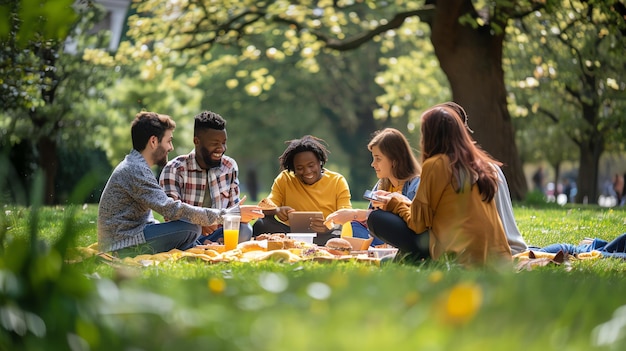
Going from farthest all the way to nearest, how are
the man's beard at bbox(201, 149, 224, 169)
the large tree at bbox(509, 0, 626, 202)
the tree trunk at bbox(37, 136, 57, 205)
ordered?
1. the tree trunk at bbox(37, 136, 57, 205)
2. the large tree at bbox(509, 0, 626, 202)
3. the man's beard at bbox(201, 149, 224, 169)

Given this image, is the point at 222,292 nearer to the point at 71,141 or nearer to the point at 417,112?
the point at 71,141

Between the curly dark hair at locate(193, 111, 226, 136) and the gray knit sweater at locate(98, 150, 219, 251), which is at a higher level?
the curly dark hair at locate(193, 111, 226, 136)

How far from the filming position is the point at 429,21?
15148 mm

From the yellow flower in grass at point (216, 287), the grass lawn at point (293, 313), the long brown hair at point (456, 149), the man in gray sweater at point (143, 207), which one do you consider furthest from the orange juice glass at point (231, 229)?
the yellow flower in grass at point (216, 287)

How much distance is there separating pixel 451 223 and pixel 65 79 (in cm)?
1433

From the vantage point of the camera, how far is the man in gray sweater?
24.0 ft

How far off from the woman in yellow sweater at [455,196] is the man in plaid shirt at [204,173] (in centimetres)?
267

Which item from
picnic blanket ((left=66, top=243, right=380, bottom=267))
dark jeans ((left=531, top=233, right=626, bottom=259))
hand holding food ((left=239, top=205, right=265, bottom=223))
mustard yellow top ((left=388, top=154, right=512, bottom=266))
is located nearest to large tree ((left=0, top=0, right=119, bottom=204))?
hand holding food ((left=239, top=205, right=265, bottom=223))

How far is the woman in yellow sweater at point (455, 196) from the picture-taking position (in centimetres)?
591

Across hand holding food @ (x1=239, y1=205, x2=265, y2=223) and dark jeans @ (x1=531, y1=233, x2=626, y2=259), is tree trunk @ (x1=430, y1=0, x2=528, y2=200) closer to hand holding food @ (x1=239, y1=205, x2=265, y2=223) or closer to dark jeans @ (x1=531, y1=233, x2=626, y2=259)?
dark jeans @ (x1=531, y1=233, x2=626, y2=259)

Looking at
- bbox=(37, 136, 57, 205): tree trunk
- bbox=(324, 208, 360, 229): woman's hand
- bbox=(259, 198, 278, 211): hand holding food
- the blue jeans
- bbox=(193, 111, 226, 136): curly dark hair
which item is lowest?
bbox=(37, 136, 57, 205): tree trunk

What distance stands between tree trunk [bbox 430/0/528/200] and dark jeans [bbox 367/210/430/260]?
28.2ft

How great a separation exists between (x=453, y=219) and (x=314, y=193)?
306 cm

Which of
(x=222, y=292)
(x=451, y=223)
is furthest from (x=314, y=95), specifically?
(x=222, y=292)
